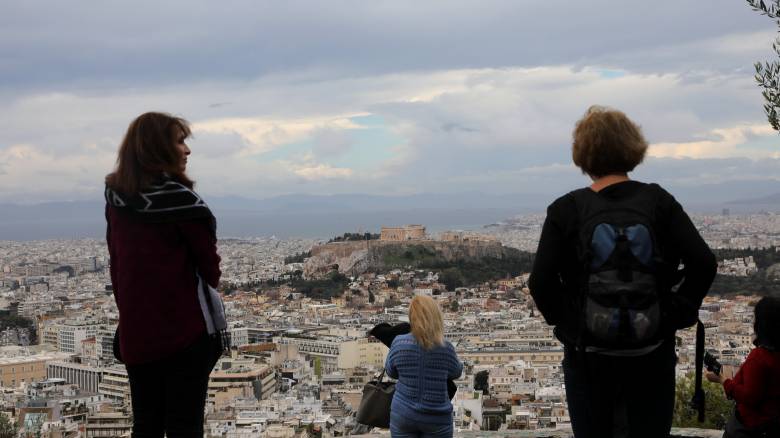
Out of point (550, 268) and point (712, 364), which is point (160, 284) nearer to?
point (550, 268)

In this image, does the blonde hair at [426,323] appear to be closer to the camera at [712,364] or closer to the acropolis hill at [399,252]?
the camera at [712,364]

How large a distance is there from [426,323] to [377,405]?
0.49 metres

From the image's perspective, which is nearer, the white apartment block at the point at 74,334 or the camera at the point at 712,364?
the camera at the point at 712,364

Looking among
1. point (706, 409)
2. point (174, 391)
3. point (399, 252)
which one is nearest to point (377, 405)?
point (174, 391)

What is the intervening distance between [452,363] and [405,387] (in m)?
0.20

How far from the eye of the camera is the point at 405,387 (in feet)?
12.2

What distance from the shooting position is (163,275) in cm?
273

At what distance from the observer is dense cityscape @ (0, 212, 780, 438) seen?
1472cm

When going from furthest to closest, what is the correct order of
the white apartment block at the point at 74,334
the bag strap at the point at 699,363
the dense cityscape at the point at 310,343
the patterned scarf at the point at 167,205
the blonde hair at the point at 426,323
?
the white apartment block at the point at 74,334, the dense cityscape at the point at 310,343, the blonde hair at the point at 426,323, the patterned scarf at the point at 167,205, the bag strap at the point at 699,363

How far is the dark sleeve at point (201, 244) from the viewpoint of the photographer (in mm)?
2742

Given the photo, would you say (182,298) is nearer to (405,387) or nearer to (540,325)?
(405,387)

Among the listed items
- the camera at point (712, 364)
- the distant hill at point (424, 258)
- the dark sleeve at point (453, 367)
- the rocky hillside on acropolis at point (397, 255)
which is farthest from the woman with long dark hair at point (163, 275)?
the rocky hillside on acropolis at point (397, 255)

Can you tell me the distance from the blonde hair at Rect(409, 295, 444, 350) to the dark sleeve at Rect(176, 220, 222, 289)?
3.55 feet

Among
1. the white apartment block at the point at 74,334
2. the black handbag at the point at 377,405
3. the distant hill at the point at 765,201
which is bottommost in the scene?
the white apartment block at the point at 74,334
